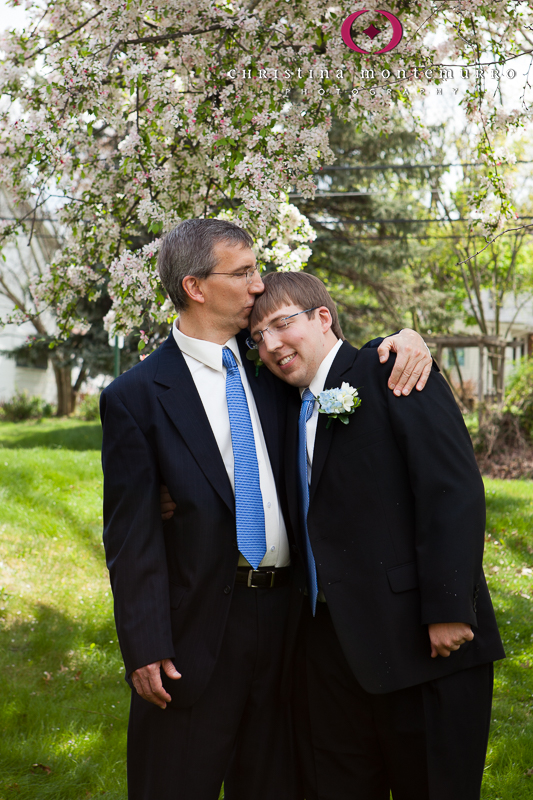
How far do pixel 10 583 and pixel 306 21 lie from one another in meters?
5.07

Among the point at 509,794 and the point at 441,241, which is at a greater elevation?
the point at 441,241

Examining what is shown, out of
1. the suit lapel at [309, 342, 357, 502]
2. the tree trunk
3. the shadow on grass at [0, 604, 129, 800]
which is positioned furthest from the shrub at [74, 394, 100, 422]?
the suit lapel at [309, 342, 357, 502]

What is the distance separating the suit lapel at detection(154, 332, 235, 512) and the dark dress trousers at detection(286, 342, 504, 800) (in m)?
0.31

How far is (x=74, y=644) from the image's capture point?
5016mm

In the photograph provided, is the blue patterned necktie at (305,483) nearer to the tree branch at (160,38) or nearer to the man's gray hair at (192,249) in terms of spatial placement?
the man's gray hair at (192,249)

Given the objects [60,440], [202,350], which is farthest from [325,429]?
[60,440]

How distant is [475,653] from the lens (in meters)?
2.32

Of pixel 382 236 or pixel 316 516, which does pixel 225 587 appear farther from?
pixel 382 236

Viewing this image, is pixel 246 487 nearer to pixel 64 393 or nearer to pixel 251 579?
pixel 251 579

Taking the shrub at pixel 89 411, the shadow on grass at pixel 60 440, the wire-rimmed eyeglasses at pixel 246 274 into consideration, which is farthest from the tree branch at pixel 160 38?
the shrub at pixel 89 411

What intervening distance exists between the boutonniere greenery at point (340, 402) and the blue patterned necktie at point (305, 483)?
0.18m

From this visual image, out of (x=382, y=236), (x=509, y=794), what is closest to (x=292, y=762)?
(x=509, y=794)

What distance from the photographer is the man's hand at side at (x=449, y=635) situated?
2.22m

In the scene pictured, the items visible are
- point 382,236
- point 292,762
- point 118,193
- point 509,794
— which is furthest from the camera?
point 382,236
